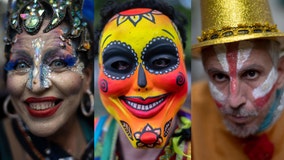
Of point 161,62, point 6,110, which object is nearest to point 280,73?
point 161,62

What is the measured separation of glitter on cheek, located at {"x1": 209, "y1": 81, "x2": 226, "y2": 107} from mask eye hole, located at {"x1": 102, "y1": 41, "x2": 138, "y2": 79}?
1.09 ft

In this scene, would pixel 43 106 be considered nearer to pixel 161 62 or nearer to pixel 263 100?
pixel 161 62

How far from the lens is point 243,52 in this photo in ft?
4.68

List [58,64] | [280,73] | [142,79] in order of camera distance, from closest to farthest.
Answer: [142,79] → [58,64] → [280,73]

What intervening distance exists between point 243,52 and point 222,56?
2.9 inches

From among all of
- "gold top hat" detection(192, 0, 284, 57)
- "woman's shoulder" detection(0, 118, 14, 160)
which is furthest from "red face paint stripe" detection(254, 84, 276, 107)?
"woman's shoulder" detection(0, 118, 14, 160)

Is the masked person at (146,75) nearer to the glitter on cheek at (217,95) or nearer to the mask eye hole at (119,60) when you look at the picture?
the mask eye hole at (119,60)

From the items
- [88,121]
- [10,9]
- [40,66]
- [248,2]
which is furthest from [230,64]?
[10,9]

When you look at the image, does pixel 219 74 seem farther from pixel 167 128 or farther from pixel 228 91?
pixel 167 128

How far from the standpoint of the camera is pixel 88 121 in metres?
1.51

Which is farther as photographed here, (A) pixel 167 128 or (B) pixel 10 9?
(B) pixel 10 9

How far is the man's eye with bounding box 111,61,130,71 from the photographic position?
4.47ft

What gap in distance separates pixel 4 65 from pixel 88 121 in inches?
14.9

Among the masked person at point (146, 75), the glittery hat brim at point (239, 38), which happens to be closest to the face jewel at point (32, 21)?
the masked person at point (146, 75)
